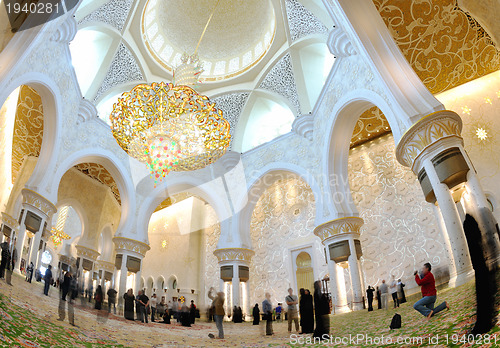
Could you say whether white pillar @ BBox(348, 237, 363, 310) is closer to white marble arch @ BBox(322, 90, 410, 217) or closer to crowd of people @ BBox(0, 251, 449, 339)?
crowd of people @ BBox(0, 251, 449, 339)

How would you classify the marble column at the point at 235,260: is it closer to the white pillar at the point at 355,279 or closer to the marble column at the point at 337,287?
the marble column at the point at 337,287

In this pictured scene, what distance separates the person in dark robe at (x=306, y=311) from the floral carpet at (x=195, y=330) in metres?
0.16

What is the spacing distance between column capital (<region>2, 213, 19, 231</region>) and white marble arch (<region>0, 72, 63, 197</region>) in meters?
0.57

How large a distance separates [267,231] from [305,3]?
585cm

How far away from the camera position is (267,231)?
984 cm

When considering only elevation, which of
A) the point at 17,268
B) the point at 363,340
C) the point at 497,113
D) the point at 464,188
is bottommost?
the point at 363,340

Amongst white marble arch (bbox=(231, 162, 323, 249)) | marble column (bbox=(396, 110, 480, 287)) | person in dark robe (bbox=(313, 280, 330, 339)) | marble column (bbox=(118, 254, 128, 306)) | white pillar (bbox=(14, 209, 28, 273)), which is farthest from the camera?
white marble arch (bbox=(231, 162, 323, 249))

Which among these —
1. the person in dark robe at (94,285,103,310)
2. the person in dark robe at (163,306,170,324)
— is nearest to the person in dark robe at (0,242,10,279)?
the person in dark robe at (94,285,103,310)

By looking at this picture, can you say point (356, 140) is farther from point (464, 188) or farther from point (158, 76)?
point (158, 76)

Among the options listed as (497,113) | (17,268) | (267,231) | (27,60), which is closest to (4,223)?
(17,268)

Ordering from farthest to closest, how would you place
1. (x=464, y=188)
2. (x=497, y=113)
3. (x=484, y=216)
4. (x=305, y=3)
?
(x=305, y=3)
(x=497, y=113)
(x=464, y=188)
(x=484, y=216)

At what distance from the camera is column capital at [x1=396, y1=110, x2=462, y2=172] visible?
4.11m

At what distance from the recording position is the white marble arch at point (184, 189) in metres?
8.58

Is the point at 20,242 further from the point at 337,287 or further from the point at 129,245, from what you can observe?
the point at 337,287
